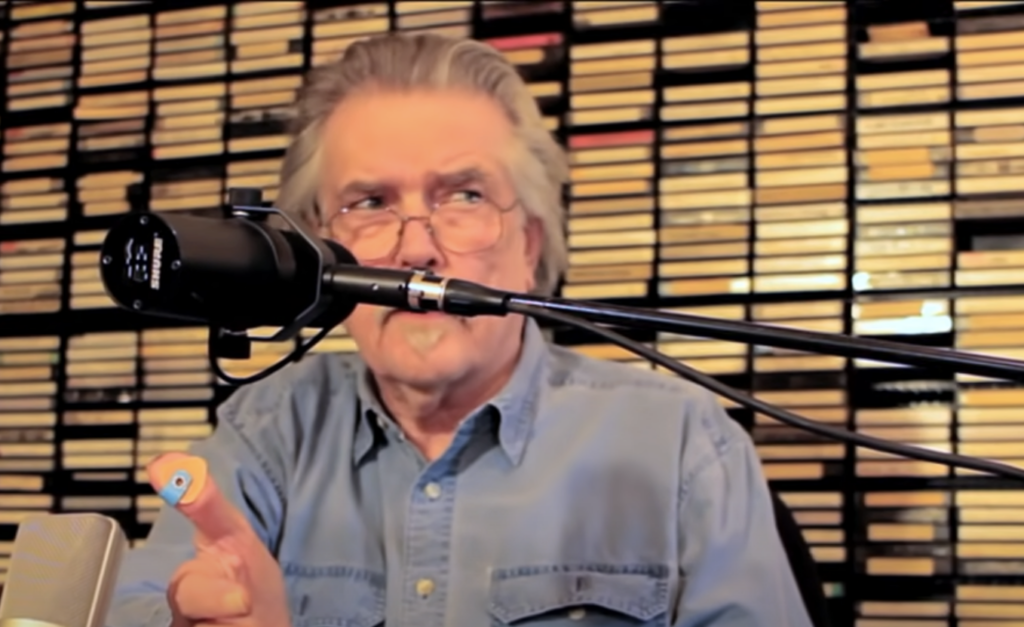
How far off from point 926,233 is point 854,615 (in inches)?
18.1

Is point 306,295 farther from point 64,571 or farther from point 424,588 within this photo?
point 424,588

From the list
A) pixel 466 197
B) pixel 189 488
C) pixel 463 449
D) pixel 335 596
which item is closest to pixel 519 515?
pixel 463 449

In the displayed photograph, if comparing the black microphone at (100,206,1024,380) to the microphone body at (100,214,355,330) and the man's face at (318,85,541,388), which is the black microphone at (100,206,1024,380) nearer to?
the microphone body at (100,214,355,330)

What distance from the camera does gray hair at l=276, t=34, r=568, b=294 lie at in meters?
1.07

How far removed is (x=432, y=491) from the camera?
3.41 ft

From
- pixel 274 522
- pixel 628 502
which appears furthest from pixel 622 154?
pixel 274 522

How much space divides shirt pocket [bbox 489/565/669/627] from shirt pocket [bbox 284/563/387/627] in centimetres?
12

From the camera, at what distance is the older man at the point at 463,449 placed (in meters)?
0.99

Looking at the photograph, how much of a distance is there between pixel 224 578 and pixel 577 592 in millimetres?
393

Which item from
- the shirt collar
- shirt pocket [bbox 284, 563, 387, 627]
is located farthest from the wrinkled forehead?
shirt pocket [bbox 284, 563, 387, 627]

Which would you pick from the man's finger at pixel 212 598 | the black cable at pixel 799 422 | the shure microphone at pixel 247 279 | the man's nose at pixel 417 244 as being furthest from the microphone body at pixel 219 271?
the man's nose at pixel 417 244

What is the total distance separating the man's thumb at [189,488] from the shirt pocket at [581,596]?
380 millimetres

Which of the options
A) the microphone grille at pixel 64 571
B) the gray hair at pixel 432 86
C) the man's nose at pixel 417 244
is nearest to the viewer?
the microphone grille at pixel 64 571

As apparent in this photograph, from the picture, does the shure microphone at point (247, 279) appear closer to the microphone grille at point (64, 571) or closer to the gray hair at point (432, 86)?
the microphone grille at point (64, 571)
